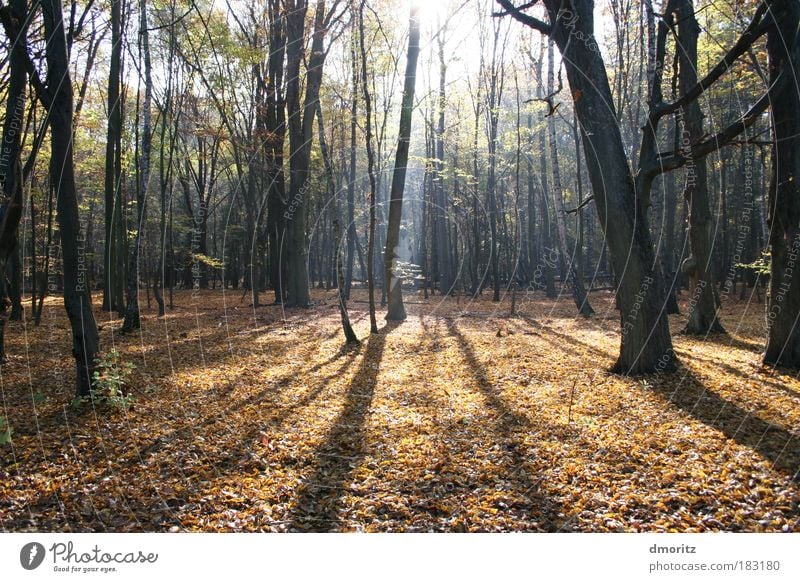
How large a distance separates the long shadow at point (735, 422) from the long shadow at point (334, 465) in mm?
4052

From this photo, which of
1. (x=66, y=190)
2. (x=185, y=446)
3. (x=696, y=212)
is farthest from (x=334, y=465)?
(x=696, y=212)

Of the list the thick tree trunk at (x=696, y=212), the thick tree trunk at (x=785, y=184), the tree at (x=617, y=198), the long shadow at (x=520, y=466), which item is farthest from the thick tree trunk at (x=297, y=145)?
the thick tree trunk at (x=785, y=184)

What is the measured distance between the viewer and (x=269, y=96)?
1950cm

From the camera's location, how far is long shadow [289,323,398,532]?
3.88 m

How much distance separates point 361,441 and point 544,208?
116ft

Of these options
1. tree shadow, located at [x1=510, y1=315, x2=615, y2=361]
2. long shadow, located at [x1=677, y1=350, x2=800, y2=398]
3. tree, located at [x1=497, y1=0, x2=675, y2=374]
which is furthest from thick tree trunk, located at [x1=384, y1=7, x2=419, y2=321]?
long shadow, located at [x1=677, y1=350, x2=800, y2=398]

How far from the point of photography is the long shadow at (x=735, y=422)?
4508 millimetres

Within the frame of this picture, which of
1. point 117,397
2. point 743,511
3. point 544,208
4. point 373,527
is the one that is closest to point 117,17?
point 117,397

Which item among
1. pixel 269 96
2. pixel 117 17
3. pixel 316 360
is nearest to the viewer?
pixel 316 360

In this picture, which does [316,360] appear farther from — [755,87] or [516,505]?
[755,87]

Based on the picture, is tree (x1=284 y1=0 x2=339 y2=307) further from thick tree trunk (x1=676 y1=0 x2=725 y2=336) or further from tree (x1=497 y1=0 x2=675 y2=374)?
thick tree trunk (x1=676 y1=0 x2=725 y2=336)

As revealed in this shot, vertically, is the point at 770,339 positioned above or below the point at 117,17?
below

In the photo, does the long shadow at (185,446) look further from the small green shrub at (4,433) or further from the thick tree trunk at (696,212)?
the thick tree trunk at (696,212)

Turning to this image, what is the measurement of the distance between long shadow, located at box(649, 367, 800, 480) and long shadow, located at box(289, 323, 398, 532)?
4.05 meters
